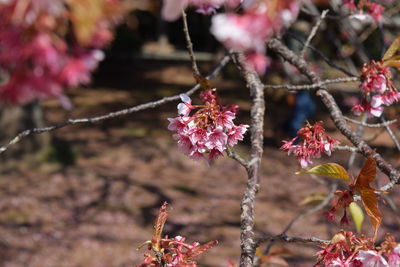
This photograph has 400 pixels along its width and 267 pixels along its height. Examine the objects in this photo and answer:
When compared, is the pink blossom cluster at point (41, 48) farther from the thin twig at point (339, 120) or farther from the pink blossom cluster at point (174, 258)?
the thin twig at point (339, 120)

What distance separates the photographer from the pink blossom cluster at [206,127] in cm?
151

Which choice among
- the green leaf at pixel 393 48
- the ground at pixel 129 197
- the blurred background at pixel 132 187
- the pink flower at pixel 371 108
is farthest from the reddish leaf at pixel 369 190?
the ground at pixel 129 197

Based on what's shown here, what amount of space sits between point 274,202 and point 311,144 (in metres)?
5.90

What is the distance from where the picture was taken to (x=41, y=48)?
1060mm

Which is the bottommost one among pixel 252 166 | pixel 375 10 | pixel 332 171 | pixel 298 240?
pixel 298 240

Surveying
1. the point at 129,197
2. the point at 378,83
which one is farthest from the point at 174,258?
the point at 129,197

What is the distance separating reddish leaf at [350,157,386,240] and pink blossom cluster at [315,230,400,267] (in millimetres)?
60

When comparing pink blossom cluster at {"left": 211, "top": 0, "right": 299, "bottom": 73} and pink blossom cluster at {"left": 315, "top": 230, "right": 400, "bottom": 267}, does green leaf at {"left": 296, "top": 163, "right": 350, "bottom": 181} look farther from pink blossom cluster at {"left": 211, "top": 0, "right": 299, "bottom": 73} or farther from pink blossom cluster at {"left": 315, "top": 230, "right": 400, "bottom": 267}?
pink blossom cluster at {"left": 211, "top": 0, "right": 299, "bottom": 73}

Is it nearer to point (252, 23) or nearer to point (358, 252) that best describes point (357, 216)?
point (358, 252)

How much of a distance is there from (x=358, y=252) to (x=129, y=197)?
6.29m

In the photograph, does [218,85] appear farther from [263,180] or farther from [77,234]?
[77,234]

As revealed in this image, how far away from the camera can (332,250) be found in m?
1.29

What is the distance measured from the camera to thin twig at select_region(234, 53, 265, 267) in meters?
1.28

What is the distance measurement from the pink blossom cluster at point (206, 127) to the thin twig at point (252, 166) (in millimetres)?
85
